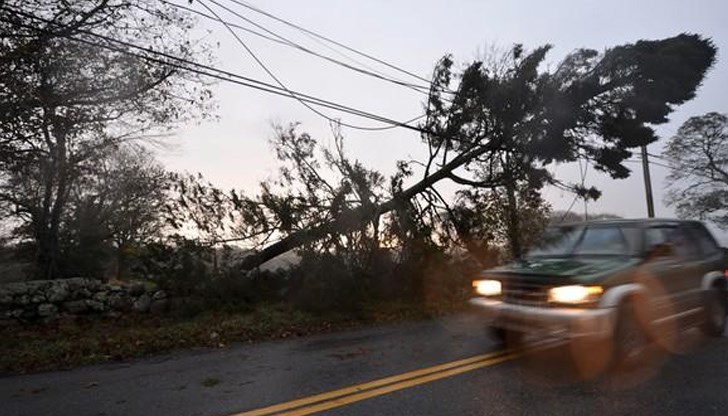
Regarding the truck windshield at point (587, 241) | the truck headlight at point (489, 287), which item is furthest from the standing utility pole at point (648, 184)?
the truck headlight at point (489, 287)

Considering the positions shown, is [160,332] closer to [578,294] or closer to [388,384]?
[388,384]

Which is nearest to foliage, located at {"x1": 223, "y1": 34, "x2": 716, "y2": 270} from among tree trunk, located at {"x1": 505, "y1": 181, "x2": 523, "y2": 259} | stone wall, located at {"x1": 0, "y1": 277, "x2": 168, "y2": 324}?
tree trunk, located at {"x1": 505, "y1": 181, "x2": 523, "y2": 259}

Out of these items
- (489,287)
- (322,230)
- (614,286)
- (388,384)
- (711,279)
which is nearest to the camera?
(388,384)

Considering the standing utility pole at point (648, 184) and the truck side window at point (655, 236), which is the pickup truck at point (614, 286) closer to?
the truck side window at point (655, 236)

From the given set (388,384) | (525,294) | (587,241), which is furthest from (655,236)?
(388,384)

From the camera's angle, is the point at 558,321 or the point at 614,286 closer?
the point at 558,321

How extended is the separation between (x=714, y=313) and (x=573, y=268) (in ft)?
9.33

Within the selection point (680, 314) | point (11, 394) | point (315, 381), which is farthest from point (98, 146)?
point (680, 314)

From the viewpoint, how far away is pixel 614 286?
17.8 feet

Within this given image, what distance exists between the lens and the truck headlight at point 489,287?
6.25 metres

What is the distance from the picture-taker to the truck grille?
559 cm

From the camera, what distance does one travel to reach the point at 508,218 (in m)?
14.7

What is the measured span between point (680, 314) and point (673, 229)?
122 cm

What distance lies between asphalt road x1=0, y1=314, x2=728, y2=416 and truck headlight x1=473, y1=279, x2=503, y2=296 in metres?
0.76
